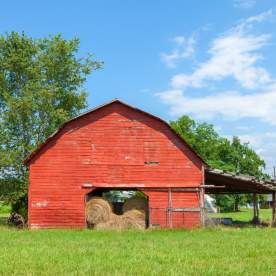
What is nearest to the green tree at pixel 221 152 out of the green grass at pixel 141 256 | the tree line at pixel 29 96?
the tree line at pixel 29 96

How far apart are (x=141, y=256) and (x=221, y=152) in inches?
3028

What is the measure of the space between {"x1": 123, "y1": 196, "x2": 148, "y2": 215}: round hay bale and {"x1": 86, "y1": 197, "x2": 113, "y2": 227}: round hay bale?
0.83 metres

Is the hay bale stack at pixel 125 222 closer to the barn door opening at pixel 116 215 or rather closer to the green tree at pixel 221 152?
the barn door opening at pixel 116 215

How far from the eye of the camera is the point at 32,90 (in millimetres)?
35844

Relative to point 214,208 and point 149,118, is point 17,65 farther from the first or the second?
point 214,208

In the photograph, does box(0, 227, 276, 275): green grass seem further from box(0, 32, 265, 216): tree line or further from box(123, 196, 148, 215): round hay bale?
box(0, 32, 265, 216): tree line

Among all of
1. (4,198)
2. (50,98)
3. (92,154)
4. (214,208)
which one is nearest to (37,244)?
(92,154)

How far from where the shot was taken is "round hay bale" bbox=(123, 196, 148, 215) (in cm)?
2519

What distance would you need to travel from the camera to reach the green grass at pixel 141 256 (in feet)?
35.8

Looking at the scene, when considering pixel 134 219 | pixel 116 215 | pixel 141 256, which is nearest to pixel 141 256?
pixel 141 256

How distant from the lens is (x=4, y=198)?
32469 millimetres

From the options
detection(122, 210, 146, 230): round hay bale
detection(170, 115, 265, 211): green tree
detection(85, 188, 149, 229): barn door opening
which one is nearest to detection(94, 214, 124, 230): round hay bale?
detection(85, 188, 149, 229): barn door opening

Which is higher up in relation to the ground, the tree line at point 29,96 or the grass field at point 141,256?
the tree line at point 29,96

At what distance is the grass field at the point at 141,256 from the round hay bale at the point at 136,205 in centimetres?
711
